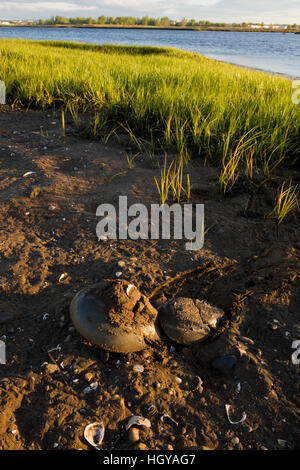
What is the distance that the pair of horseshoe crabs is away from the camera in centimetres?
143

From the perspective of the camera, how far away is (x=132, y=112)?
3645 mm

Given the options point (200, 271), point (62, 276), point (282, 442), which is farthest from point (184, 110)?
point (282, 442)

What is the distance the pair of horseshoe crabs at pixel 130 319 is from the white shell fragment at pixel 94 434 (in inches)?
12.1

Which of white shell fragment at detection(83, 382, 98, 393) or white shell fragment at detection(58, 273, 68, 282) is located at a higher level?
white shell fragment at detection(58, 273, 68, 282)

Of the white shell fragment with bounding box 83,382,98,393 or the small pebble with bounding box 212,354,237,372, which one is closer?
the white shell fragment with bounding box 83,382,98,393

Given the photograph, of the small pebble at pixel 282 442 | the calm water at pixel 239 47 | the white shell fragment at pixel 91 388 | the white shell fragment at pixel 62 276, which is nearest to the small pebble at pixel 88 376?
the white shell fragment at pixel 91 388

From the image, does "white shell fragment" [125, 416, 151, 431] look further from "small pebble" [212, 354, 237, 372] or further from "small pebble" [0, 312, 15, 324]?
"small pebble" [0, 312, 15, 324]

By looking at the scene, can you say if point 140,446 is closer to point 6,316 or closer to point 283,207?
point 6,316

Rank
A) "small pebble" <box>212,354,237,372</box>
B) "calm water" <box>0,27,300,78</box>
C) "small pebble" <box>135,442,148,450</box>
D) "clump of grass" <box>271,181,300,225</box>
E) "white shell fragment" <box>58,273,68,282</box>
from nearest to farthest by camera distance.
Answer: "small pebble" <box>135,442,148,450</box>
"small pebble" <box>212,354,237,372</box>
"white shell fragment" <box>58,273,68,282</box>
"clump of grass" <box>271,181,300,225</box>
"calm water" <box>0,27,300,78</box>

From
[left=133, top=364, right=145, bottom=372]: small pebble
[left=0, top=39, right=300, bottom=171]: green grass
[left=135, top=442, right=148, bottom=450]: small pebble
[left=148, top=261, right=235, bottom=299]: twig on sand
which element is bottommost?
[left=135, top=442, right=148, bottom=450]: small pebble

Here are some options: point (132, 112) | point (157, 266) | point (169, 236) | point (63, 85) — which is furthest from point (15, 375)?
point (63, 85)

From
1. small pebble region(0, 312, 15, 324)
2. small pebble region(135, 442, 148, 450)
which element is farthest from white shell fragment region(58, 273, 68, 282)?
small pebble region(135, 442, 148, 450)

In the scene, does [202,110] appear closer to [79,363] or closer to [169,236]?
[169,236]

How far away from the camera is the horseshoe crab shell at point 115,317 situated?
1.43 m
